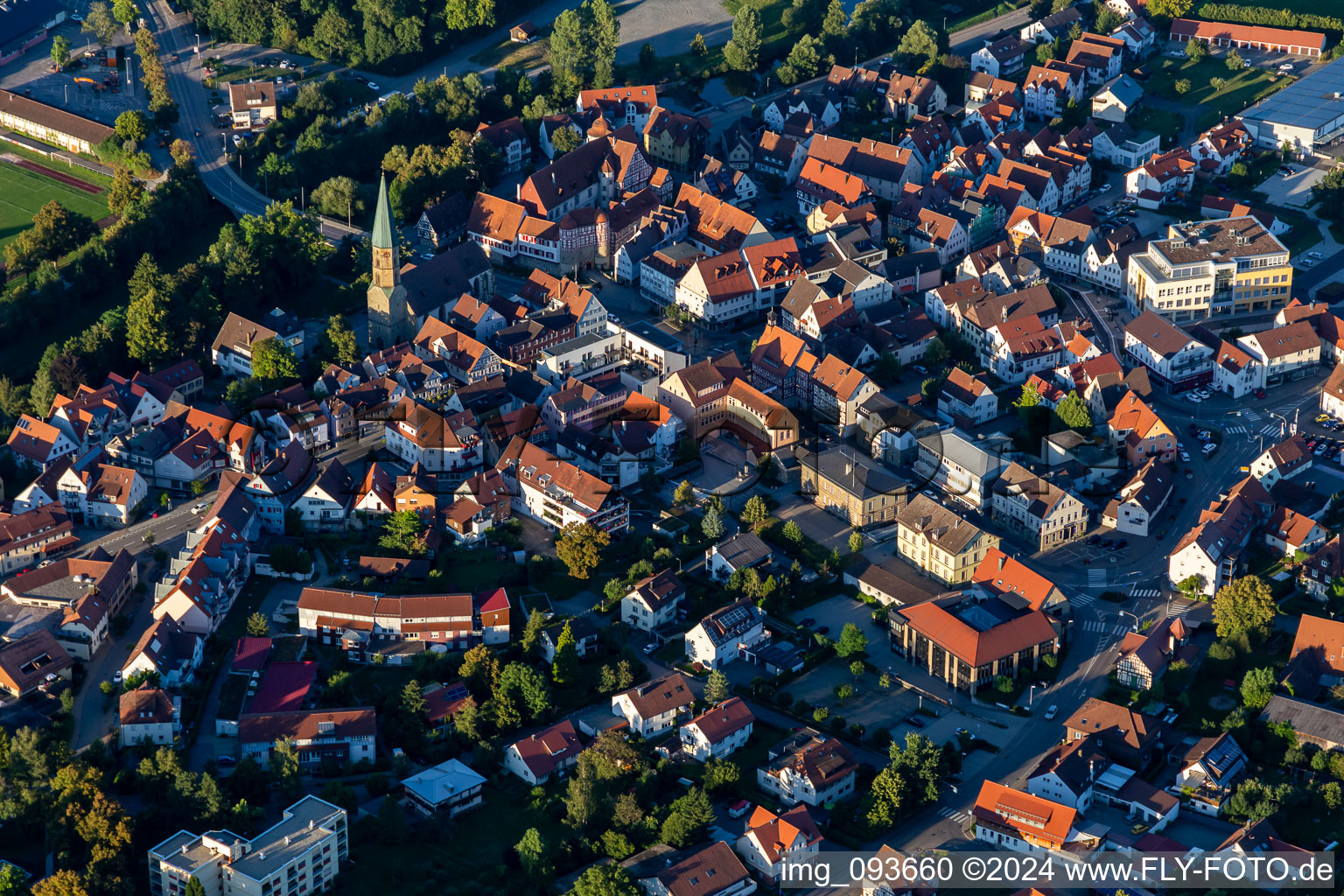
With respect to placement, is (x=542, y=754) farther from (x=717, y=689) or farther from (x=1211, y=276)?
(x=1211, y=276)

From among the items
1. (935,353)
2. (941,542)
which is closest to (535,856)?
(941,542)

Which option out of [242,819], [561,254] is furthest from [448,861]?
[561,254]

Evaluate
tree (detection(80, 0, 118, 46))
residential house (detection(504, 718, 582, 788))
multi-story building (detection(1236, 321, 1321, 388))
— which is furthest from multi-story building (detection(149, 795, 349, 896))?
tree (detection(80, 0, 118, 46))

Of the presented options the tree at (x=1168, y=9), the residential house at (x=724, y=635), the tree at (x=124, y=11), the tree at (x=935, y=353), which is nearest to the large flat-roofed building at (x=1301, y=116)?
the tree at (x=1168, y=9)

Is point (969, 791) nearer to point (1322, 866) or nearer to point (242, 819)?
point (1322, 866)

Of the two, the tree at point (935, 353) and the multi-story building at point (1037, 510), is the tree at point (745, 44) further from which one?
the multi-story building at point (1037, 510)

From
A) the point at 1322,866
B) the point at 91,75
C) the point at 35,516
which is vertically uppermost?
the point at 91,75

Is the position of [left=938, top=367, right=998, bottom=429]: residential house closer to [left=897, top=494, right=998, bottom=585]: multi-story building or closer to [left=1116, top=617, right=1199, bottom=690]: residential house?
[left=897, top=494, right=998, bottom=585]: multi-story building
